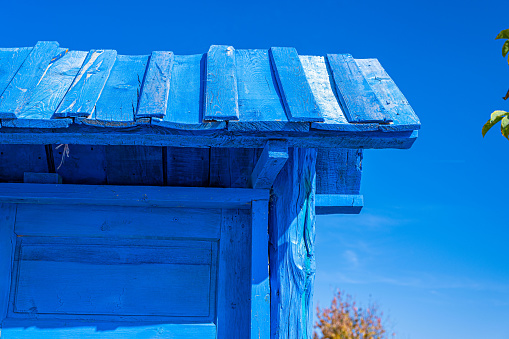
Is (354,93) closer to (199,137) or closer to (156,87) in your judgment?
(199,137)

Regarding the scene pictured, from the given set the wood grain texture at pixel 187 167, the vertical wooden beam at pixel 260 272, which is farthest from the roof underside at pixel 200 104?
the vertical wooden beam at pixel 260 272

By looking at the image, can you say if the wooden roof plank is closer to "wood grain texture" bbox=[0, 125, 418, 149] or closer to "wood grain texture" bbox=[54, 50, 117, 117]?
"wood grain texture" bbox=[0, 125, 418, 149]

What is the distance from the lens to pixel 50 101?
258 centimetres

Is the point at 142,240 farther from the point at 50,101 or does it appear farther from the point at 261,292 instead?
the point at 50,101

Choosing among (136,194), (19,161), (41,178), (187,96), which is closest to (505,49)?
(187,96)

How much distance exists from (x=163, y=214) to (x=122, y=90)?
0.86 m

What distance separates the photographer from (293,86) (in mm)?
2707

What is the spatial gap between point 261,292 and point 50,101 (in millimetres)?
1454

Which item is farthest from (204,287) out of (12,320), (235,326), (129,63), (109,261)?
(129,63)

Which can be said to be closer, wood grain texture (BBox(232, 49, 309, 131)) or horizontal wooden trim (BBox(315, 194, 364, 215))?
wood grain texture (BBox(232, 49, 309, 131))

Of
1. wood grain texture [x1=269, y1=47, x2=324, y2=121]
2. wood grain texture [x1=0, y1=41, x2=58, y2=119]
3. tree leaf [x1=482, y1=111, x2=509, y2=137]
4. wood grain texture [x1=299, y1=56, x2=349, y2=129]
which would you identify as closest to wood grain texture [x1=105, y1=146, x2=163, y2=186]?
wood grain texture [x1=0, y1=41, x2=58, y2=119]

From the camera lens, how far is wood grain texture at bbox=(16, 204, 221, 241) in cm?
323

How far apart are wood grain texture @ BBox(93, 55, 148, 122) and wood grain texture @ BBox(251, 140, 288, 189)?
63 cm

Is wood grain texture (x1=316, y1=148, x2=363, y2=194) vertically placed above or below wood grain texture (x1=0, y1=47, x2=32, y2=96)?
below
